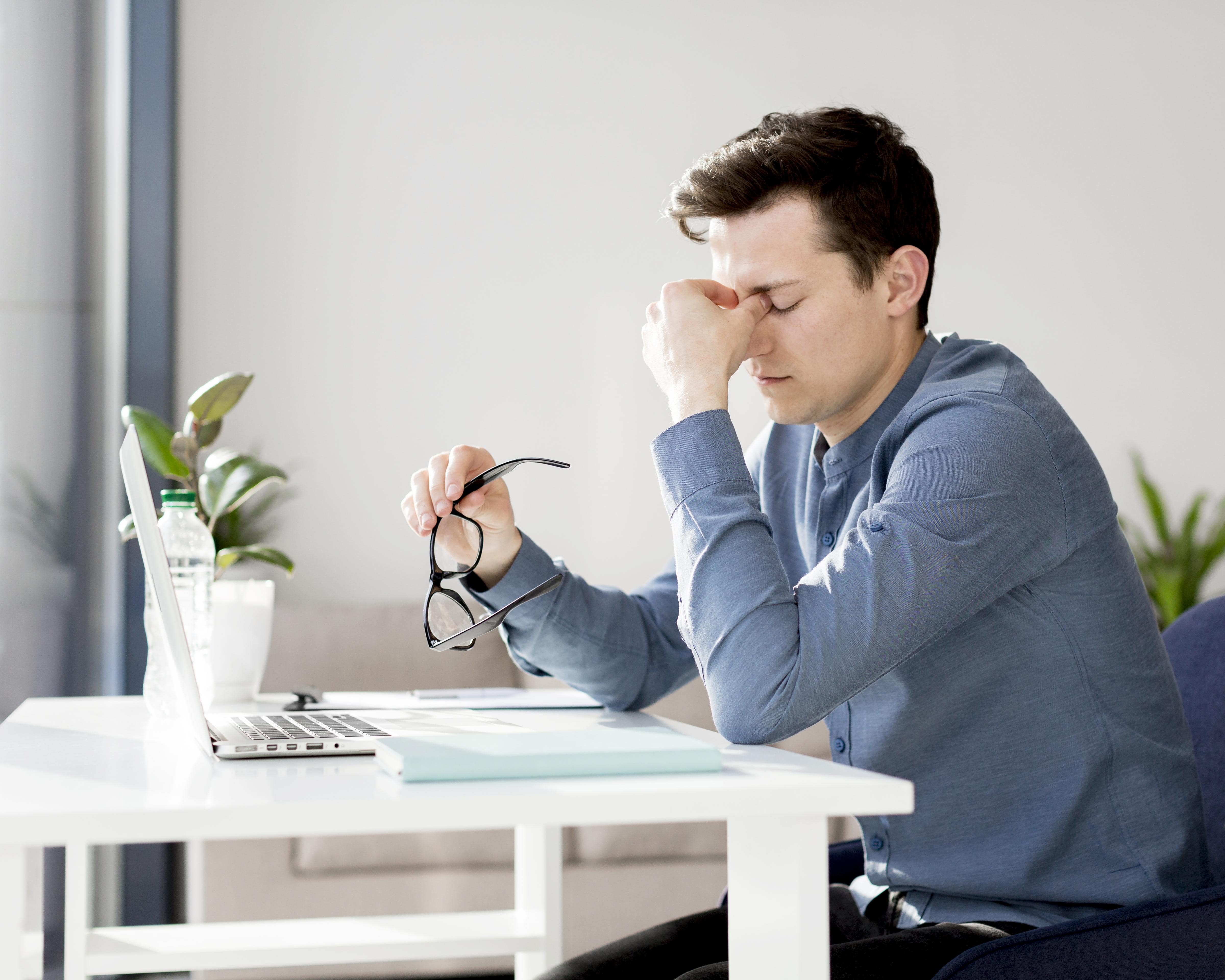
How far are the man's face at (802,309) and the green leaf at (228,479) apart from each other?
993 millimetres

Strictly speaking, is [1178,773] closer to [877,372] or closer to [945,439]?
[945,439]

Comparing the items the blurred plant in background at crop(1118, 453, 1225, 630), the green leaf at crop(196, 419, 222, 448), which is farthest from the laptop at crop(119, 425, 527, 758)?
the blurred plant in background at crop(1118, 453, 1225, 630)

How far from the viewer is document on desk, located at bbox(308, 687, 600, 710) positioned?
1281mm

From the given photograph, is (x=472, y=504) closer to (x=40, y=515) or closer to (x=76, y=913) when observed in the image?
(x=76, y=913)

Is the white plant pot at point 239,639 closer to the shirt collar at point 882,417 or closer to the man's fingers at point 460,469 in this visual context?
the man's fingers at point 460,469

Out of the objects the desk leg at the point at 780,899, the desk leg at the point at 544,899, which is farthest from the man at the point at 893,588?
the desk leg at the point at 544,899

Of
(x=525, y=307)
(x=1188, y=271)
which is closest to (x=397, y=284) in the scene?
(x=525, y=307)

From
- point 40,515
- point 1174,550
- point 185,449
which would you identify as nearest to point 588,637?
point 185,449

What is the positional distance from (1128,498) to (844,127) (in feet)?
8.77

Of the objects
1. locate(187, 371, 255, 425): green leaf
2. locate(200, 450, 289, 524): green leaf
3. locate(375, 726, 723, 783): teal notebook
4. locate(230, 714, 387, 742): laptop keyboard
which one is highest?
locate(187, 371, 255, 425): green leaf

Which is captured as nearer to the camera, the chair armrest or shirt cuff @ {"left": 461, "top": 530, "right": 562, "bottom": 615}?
the chair armrest

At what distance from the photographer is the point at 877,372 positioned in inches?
47.1

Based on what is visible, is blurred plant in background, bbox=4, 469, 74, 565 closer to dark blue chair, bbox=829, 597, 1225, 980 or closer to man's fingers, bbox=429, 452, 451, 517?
man's fingers, bbox=429, 452, 451, 517

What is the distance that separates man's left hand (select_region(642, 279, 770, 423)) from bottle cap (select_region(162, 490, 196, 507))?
0.60m
